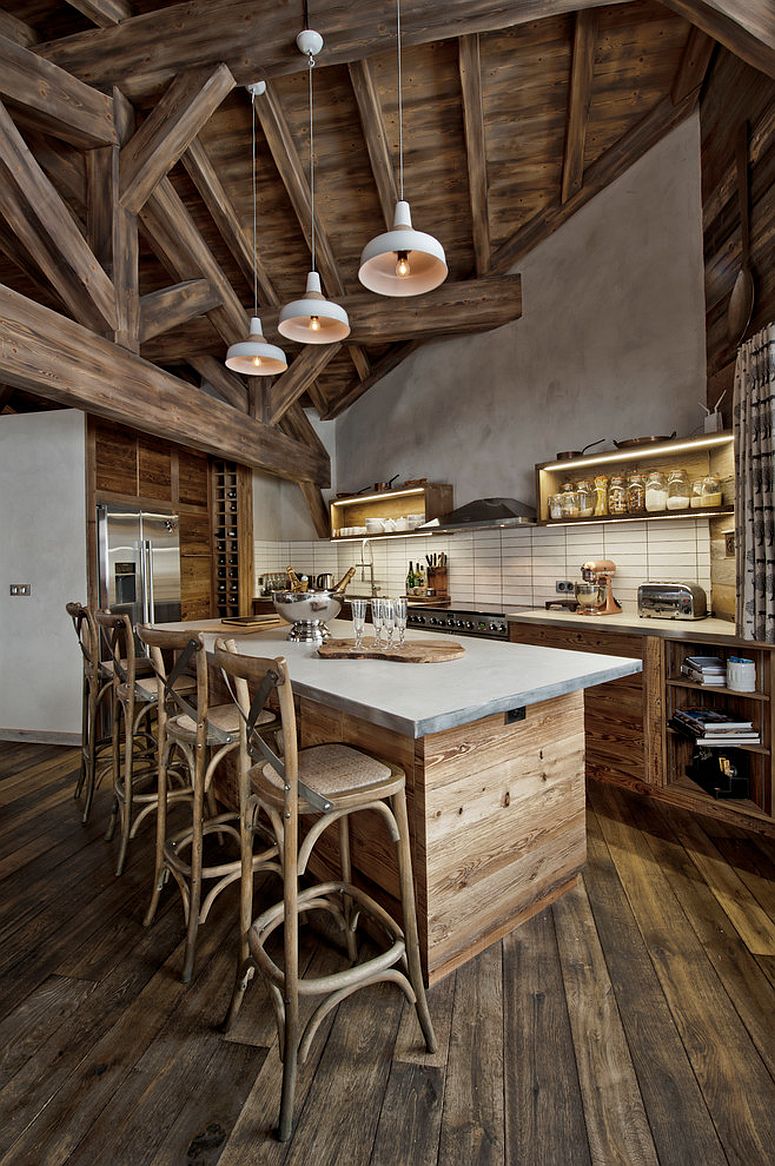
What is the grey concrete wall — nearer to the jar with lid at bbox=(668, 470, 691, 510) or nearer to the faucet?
the jar with lid at bbox=(668, 470, 691, 510)

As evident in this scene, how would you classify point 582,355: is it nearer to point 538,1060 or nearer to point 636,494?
point 636,494

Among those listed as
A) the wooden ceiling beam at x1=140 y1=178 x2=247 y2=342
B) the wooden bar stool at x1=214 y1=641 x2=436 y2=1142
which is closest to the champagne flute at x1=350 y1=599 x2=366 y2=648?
the wooden bar stool at x1=214 y1=641 x2=436 y2=1142

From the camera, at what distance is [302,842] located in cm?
150

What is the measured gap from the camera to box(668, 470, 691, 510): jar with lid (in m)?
3.45

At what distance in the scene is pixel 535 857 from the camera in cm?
202

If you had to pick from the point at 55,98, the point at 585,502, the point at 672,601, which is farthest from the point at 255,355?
the point at 672,601

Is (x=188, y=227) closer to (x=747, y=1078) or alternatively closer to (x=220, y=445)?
(x=220, y=445)

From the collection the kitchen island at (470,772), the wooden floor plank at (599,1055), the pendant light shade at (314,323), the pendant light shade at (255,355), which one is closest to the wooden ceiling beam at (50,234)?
the pendant light shade at (255,355)

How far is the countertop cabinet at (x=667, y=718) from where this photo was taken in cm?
273

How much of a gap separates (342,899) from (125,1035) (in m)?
0.72

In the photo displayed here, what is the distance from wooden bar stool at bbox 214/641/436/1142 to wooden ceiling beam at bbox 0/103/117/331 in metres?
2.47

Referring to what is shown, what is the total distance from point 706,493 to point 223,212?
3.81 meters

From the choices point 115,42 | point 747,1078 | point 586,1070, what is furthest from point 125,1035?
point 115,42

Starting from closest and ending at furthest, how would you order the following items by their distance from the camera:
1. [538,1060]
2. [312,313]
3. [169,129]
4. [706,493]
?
[538,1060], [312,313], [169,129], [706,493]
